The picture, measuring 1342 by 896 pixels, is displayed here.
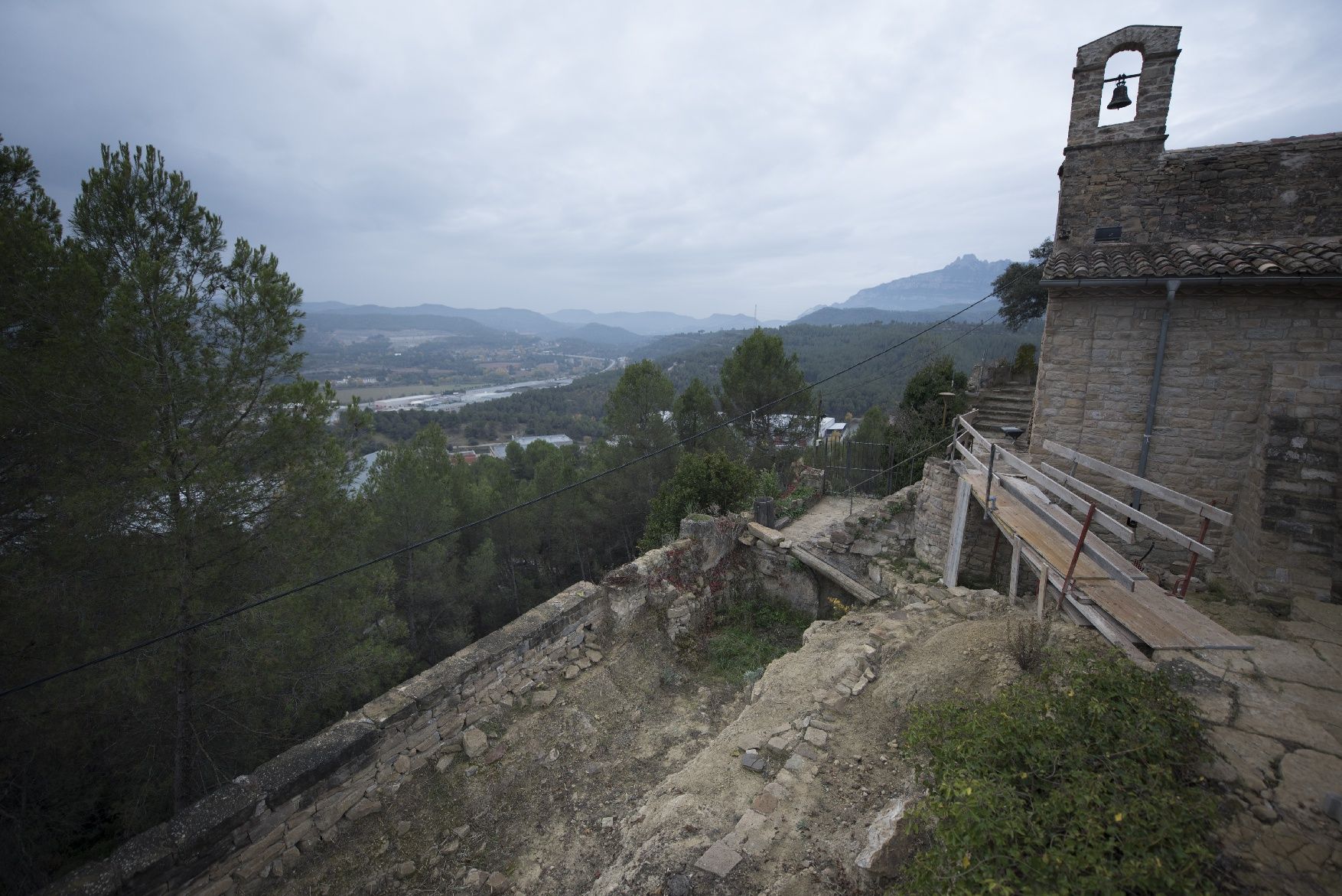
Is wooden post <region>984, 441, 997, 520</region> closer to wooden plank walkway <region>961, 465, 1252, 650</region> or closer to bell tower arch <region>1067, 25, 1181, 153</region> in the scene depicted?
wooden plank walkway <region>961, 465, 1252, 650</region>

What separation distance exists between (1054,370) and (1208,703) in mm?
5012

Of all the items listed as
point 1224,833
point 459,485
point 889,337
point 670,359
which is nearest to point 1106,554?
point 1224,833

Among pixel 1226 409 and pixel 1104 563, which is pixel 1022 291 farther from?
pixel 1104 563

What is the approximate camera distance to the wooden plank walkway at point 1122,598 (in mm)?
4000

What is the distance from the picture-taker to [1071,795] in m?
2.52

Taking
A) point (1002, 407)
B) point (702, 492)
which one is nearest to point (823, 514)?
point (702, 492)

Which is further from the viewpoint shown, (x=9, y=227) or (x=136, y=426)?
(x=136, y=426)

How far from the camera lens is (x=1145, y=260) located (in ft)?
21.6

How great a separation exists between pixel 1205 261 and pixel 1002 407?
31.8ft

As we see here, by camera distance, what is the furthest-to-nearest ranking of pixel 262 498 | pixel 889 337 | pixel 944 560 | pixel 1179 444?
pixel 889 337 → pixel 944 560 → pixel 262 498 → pixel 1179 444

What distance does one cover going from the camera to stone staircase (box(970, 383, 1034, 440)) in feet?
47.7

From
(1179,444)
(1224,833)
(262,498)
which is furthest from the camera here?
(262,498)

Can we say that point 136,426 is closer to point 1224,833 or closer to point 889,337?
point 1224,833

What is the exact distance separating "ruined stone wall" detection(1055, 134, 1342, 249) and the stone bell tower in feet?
0.04
